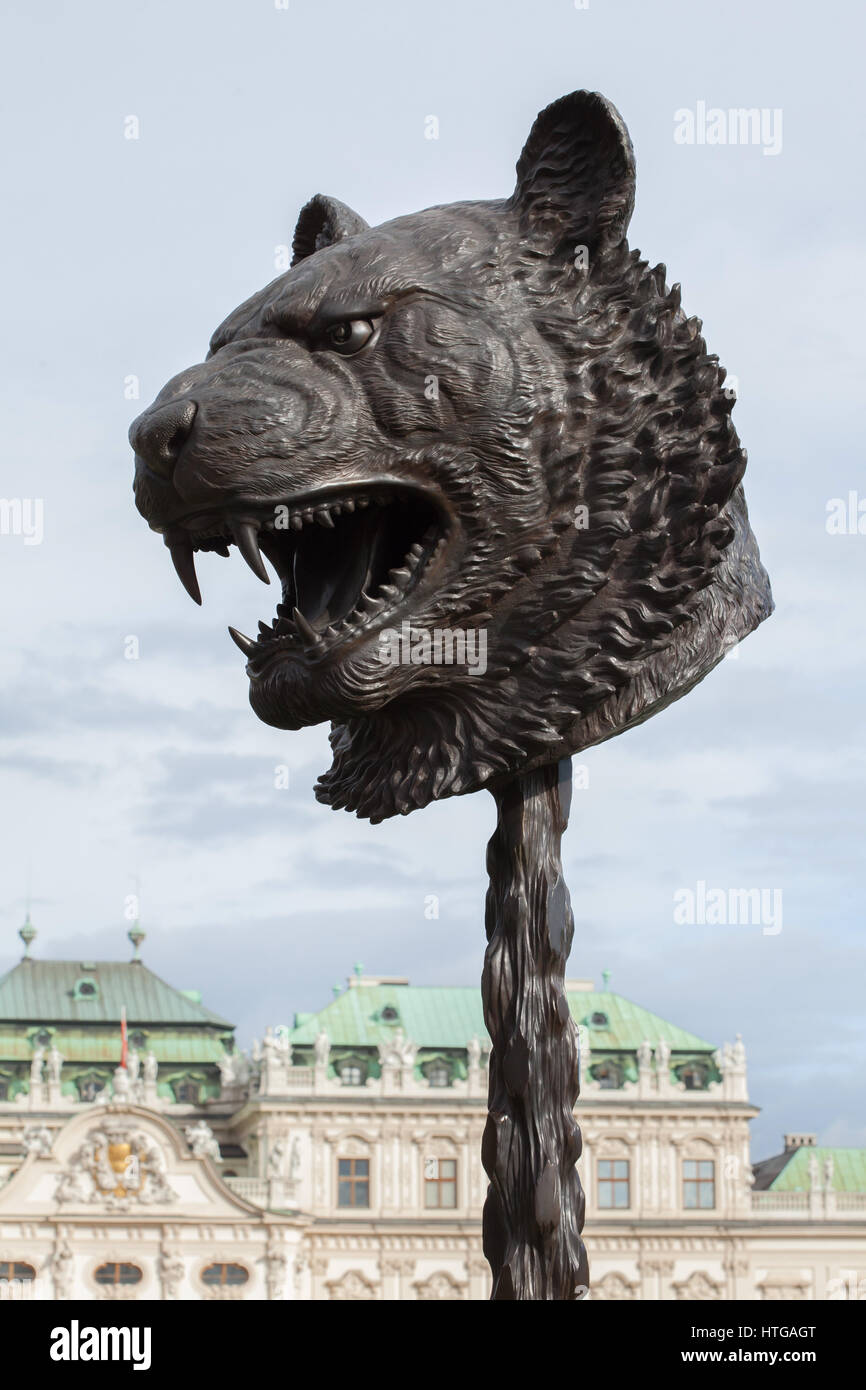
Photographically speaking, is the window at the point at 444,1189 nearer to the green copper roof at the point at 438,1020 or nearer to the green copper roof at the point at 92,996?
the green copper roof at the point at 438,1020

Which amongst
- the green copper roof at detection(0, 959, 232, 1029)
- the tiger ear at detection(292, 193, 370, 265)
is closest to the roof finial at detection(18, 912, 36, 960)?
the green copper roof at detection(0, 959, 232, 1029)

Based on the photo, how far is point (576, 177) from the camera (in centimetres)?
314

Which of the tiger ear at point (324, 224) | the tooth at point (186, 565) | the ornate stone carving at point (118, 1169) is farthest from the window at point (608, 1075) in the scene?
the tooth at point (186, 565)

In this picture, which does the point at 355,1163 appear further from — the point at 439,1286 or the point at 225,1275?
the point at 225,1275

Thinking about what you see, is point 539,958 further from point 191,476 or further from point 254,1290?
point 254,1290

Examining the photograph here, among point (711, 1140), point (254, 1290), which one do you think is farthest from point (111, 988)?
point (711, 1140)

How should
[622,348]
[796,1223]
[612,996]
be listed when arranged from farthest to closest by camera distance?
[612,996] → [796,1223] → [622,348]

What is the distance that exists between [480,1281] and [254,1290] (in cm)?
511

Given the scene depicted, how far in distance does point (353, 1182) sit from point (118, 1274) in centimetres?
546

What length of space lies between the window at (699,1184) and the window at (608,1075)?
2.18 metres

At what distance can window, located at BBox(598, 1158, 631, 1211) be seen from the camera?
3959 centimetres

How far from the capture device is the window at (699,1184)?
39.8 m

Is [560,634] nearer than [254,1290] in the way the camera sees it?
Yes
